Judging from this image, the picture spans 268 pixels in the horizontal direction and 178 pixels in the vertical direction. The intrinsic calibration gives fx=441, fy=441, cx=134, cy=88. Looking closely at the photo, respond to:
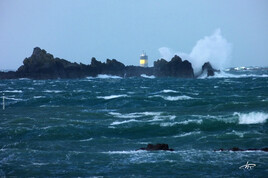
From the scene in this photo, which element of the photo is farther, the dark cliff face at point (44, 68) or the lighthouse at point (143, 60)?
the lighthouse at point (143, 60)

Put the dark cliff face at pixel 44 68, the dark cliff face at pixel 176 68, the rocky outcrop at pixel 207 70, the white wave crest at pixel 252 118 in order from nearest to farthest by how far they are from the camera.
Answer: the white wave crest at pixel 252 118 < the dark cliff face at pixel 44 68 < the dark cliff face at pixel 176 68 < the rocky outcrop at pixel 207 70

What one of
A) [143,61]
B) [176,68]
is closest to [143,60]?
[143,61]

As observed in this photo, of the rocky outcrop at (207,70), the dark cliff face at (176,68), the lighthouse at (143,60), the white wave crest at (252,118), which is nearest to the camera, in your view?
the white wave crest at (252,118)

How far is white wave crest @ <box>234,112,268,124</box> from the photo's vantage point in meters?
21.7

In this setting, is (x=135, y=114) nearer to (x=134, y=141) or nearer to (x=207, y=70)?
(x=134, y=141)

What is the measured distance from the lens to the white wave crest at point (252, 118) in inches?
856

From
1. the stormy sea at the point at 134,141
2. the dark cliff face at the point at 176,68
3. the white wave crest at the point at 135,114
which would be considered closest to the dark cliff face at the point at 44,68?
the dark cliff face at the point at 176,68

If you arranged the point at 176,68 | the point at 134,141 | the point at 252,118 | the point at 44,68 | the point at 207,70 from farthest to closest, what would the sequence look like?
the point at 207,70 < the point at 176,68 < the point at 44,68 < the point at 252,118 < the point at 134,141

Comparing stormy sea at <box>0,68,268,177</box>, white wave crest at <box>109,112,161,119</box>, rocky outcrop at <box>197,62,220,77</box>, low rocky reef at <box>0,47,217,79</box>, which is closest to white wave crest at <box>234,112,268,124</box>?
stormy sea at <box>0,68,268,177</box>

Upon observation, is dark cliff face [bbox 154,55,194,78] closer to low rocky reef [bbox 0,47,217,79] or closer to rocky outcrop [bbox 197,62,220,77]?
low rocky reef [bbox 0,47,217,79]

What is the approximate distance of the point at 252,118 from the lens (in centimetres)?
2222

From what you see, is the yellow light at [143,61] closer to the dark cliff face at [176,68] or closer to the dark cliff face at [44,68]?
the dark cliff face at [176,68]

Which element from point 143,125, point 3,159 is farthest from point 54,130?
point 3,159

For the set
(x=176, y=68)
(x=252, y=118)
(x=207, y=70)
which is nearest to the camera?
(x=252, y=118)
